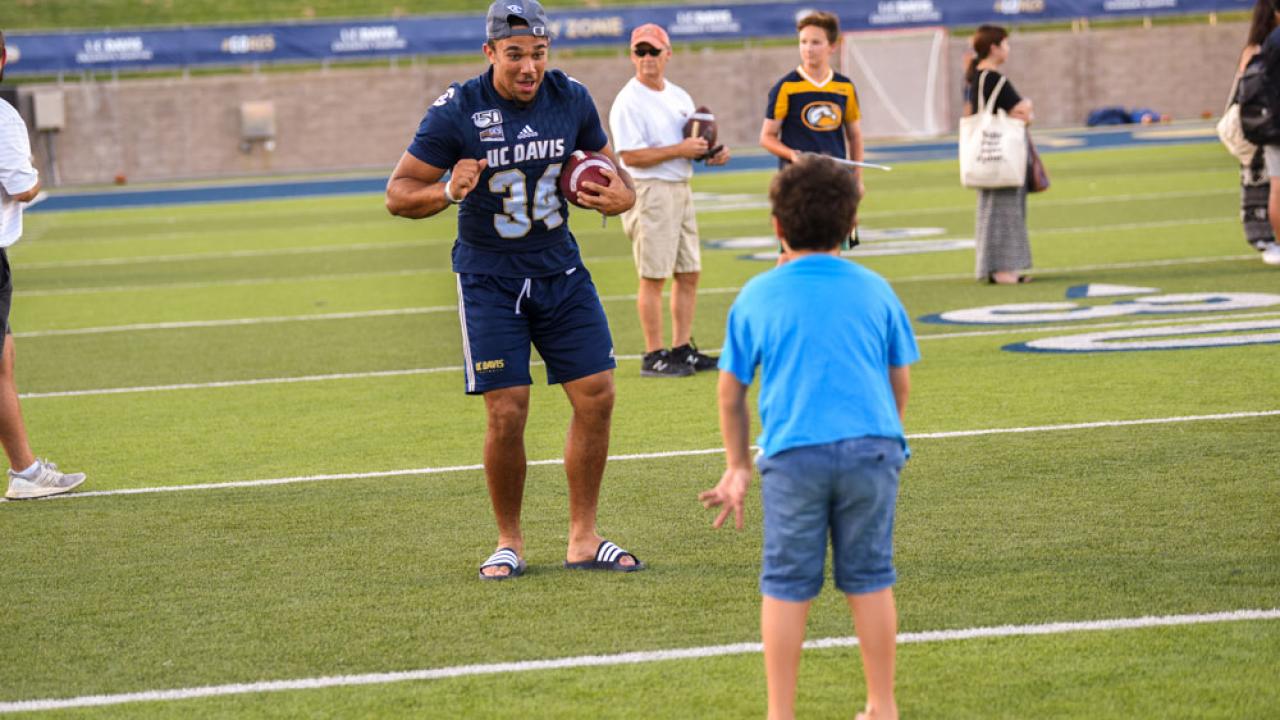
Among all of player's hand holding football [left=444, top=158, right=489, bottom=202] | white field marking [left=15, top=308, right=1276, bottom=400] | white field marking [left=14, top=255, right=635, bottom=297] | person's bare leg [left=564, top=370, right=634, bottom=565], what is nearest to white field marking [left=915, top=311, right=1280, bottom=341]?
white field marking [left=15, top=308, right=1276, bottom=400]

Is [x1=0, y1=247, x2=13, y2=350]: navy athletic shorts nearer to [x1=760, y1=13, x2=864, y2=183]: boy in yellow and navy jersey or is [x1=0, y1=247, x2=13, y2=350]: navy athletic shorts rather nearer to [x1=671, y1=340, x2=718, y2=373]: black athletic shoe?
[x1=671, y1=340, x2=718, y2=373]: black athletic shoe

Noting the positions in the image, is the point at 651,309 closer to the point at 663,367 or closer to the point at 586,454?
the point at 663,367

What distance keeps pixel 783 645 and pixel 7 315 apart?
15.3 feet

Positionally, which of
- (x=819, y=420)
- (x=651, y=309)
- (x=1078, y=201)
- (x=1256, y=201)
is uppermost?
(x=819, y=420)

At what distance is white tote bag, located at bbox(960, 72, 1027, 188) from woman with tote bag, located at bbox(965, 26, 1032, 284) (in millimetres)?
30

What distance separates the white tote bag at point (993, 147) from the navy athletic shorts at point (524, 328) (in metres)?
7.66

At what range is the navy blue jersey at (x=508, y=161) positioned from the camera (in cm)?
588

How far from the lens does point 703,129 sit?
10094 mm

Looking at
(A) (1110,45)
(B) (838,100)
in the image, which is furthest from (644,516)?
(A) (1110,45)

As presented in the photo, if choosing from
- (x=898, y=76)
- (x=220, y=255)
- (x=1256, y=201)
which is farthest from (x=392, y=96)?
(x=1256, y=201)

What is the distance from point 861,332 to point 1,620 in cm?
320

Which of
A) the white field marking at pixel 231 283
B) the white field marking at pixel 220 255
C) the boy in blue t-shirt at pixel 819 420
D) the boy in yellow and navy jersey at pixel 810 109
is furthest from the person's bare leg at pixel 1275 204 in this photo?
the white field marking at pixel 220 255

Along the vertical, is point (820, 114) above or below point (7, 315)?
above

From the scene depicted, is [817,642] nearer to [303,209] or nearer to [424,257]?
[424,257]
